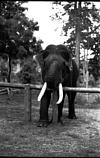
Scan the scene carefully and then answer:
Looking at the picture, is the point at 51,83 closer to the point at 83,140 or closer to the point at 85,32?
the point at 83,140

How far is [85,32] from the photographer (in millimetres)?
25641

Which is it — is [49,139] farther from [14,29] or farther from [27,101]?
[14,29]

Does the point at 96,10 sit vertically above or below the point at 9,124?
above

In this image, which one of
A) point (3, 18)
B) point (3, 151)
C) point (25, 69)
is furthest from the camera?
point (25, 69)

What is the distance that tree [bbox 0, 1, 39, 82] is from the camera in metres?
18.6

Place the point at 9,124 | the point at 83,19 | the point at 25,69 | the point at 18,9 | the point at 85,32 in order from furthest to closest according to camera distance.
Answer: the point at 25,69 → the point at 85,32 → the point at 83,19 → the point at 18,9 → the point at 9,124

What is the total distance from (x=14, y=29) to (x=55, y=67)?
1158 cm

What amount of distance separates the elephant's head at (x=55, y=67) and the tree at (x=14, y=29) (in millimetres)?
10082

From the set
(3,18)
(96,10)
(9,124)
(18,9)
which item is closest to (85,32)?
(96,10)

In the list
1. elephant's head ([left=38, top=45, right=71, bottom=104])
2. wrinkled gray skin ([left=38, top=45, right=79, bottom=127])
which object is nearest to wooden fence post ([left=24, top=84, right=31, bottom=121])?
wrinkled gray skin ([left=38, top=45, right=79, bottom=127])

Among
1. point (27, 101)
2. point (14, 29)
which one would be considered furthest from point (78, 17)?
point (27, 101)

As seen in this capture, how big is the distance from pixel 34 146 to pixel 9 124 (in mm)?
2421

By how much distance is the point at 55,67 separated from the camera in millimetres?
7703

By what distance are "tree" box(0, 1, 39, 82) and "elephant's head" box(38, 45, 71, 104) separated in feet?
33.1
